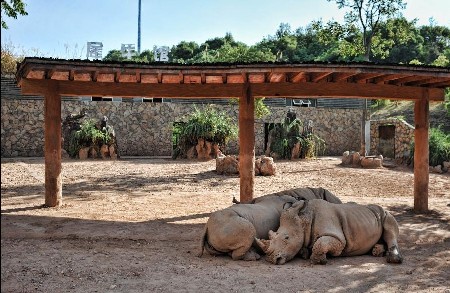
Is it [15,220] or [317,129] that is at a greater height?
→ [317,129]

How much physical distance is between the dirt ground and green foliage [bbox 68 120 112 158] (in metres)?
6.22

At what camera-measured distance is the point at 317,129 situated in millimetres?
24344

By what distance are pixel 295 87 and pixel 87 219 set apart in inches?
180

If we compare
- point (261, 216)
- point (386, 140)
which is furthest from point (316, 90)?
point (386, 140)

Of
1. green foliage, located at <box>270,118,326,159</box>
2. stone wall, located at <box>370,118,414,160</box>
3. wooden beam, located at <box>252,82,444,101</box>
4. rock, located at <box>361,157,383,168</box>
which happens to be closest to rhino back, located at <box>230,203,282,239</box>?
wooden beam, located at <box>252,82,444,101</box>

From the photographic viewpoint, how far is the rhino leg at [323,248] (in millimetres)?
4926

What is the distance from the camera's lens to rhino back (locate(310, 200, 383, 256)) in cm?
508

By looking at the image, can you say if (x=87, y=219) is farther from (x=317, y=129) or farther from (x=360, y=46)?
(x=317, y=129)

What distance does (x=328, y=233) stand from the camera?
498 centimetres

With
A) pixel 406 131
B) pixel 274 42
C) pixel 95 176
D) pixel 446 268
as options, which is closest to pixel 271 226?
pixel 446 268

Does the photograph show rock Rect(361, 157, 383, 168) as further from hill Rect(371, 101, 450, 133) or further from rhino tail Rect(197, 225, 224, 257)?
rhino tail Rect(197, 225, 224, 257)

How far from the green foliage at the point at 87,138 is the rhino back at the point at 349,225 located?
15.6 m

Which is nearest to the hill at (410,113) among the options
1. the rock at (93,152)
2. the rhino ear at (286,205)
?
the rock at (93,152)

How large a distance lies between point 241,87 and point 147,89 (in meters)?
1.88
